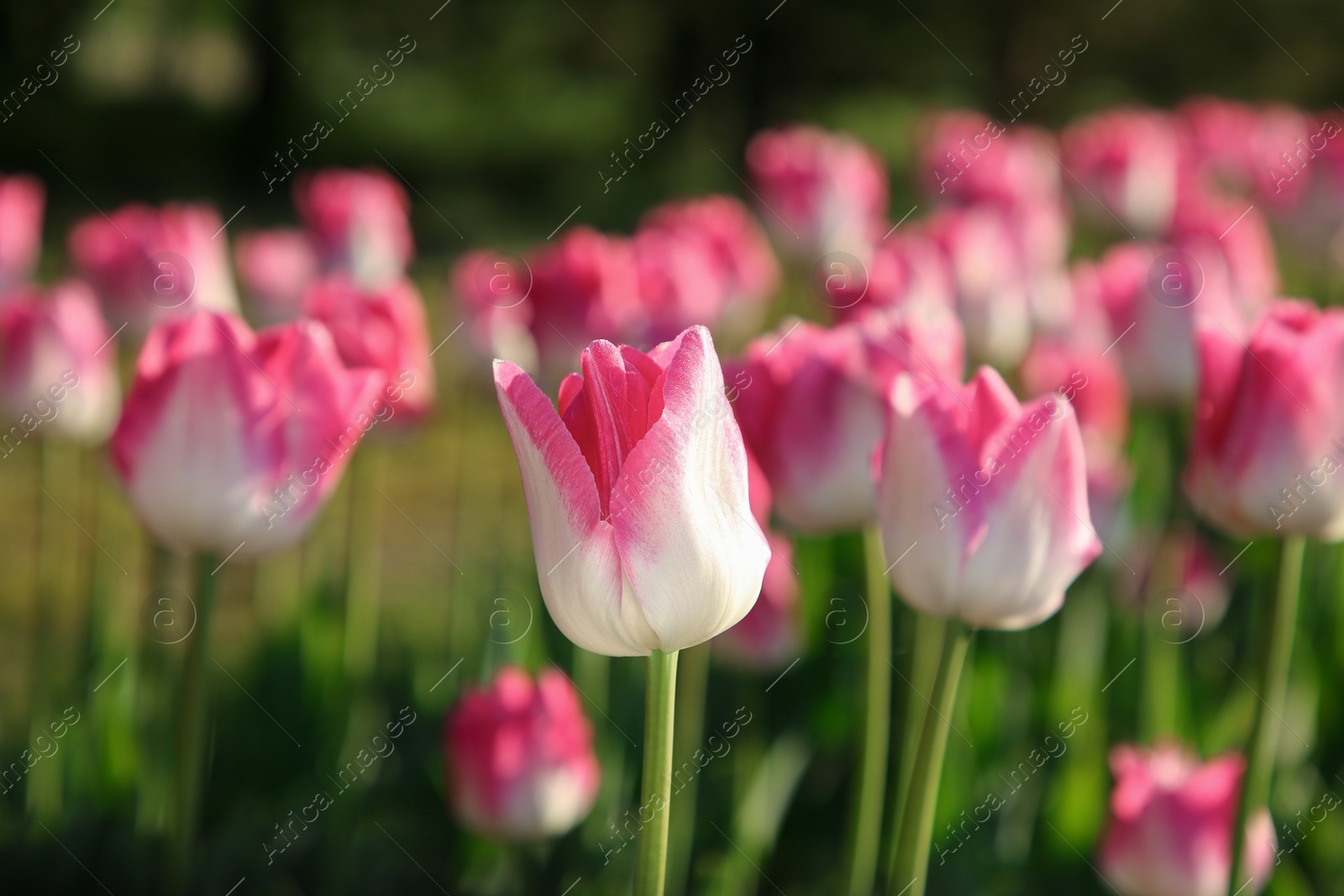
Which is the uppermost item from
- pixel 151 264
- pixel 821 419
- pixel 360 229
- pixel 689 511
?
pixel 151 264

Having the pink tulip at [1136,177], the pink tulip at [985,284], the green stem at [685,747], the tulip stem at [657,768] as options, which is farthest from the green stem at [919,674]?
the pink tulip at [1136,177]

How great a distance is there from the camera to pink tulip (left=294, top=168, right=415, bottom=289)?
8.68ft

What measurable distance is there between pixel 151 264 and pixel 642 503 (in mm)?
1737

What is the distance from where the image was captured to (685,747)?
185cm

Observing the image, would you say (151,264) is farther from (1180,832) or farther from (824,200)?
(1180,832)

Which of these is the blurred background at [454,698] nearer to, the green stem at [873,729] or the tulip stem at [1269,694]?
the green stem at [873,729]

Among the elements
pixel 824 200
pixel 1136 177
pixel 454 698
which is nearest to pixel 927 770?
pixel 454 698

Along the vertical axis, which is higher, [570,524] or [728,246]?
[570,524]

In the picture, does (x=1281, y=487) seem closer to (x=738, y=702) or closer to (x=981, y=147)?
(x=738, y=702)

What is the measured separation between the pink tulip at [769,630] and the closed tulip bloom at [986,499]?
754 millimetres

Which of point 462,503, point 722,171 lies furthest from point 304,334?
point 722,171

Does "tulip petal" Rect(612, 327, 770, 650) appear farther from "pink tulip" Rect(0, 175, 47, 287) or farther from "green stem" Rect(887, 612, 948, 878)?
"pink tulip" Rect(0, 175, 47, 287)

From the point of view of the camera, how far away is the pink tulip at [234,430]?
1.23 metres

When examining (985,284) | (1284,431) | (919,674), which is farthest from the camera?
(985,284)
